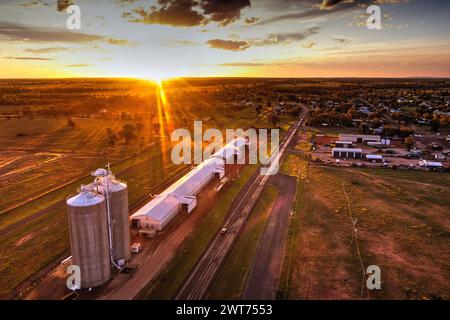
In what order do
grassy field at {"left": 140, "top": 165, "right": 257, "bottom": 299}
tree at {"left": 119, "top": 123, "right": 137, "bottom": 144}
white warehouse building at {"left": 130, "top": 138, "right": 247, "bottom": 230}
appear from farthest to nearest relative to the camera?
tree at {"left": 119, "top": 123, "right": 137, "bottom": 144} → white warehouse building at {"left": 130, "top": 138, "right": 247, "bottom": 230} → grassy field at {"left": 140, "top": 165, "right": 257, "bottom": 299}

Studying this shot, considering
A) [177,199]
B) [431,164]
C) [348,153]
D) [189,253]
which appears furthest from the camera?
[348,153]

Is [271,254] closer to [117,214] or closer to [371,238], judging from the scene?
[371,238]

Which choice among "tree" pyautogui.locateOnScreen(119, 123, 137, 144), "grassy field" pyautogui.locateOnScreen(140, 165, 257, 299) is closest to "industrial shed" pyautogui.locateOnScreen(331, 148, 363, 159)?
"grassy field" pyautogui.locateOnScreen(140, 165, 257, 299)

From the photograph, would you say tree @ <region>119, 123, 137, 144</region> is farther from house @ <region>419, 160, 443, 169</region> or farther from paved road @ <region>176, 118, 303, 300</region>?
house @ <region>419, 160, 443, 169</region>

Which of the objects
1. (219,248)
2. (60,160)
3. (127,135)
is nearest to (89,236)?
(219,248)

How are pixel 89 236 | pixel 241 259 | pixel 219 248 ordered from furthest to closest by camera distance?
pixel 219 248 → pixel 241 259 → pixel 89 236
